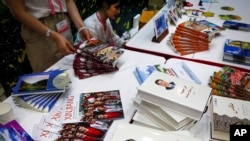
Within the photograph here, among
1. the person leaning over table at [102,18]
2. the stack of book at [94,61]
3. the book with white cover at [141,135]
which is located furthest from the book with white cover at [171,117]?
the person leaning over table at [102,18]

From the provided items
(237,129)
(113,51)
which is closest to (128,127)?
(237,129)

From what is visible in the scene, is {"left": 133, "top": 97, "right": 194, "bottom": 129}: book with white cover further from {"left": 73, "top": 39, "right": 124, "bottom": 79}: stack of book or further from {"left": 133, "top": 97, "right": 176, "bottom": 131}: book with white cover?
{"left": 73, "top": 39, "right": 124, "bottom": 79}: stack of book

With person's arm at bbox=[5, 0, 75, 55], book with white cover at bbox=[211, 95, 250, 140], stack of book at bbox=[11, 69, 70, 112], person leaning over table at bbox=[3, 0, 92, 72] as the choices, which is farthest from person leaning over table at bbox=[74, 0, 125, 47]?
book with white cover at bbox=[211, 95, 250, 140]

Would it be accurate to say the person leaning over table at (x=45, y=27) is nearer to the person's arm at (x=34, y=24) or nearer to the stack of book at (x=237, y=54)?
the person's arm at (x=34, y=24)

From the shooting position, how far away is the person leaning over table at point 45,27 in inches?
59.9

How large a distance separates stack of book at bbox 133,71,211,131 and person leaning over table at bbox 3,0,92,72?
65 centimetres

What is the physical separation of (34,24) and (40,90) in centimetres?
53

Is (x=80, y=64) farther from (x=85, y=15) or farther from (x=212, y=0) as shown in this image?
(x=212, y=0)

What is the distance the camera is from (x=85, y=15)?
9.26 ft

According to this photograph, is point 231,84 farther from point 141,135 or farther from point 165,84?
point 141,135

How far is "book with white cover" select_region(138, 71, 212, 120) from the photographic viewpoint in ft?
3.30

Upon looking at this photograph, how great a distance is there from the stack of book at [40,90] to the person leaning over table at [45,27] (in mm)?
261

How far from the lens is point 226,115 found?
3.50ft

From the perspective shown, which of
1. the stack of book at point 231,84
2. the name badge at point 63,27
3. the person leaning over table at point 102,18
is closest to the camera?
the stack of book at point 231,84
